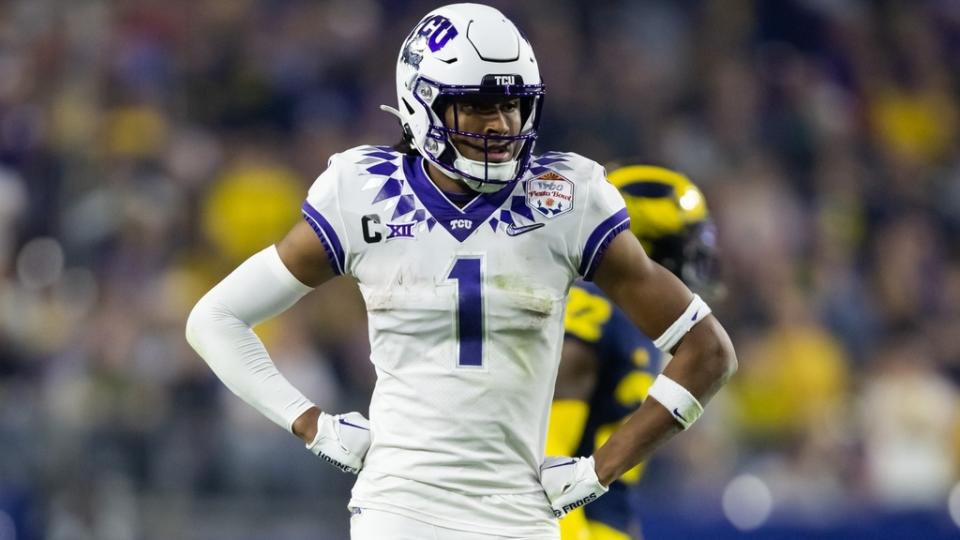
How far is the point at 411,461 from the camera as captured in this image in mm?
3963

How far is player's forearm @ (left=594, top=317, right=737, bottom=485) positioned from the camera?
13.4ft

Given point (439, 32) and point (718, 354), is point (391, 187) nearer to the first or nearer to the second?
point (439, 32)

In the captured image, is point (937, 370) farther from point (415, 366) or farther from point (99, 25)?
point (415, 366)

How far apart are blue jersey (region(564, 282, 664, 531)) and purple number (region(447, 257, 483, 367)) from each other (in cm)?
94

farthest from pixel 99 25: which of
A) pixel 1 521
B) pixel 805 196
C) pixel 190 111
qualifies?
pixel 805 196

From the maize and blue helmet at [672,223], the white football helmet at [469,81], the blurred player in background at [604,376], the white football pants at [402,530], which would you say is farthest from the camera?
the maize and blue helmet at [672,223]

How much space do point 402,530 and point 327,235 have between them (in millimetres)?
724

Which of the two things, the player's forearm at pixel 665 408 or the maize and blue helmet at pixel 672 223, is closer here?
the player's forearm at pixel 665 408

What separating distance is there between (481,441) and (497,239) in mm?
478

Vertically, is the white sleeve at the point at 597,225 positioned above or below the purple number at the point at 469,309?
above

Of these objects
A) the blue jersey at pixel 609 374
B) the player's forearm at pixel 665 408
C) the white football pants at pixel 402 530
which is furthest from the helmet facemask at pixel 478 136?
the blue jersey at pixel 609 374

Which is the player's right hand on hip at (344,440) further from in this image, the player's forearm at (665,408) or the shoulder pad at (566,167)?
the shoulder pad at (566,167)

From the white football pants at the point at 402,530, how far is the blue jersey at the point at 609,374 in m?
1.04

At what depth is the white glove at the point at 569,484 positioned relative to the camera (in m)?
4.04
